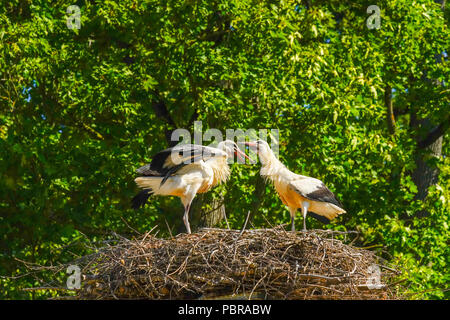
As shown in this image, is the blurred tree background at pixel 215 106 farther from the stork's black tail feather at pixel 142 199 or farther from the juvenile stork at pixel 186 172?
the stork's black tail feather at pixel 142 199

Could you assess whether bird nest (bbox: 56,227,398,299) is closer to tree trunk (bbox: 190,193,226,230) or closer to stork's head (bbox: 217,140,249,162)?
stork's head (bbox: 217,140,249,162)

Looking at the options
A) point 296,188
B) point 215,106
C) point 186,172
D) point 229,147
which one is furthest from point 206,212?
point 296,188

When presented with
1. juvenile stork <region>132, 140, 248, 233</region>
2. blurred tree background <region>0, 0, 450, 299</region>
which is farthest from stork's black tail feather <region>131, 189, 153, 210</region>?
blurred tree background <region>0, 0, 450, 299</region>

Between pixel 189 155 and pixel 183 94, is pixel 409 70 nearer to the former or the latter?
pixel 183 94

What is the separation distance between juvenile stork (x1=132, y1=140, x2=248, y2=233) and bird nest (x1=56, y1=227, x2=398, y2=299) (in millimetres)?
Result: 1731

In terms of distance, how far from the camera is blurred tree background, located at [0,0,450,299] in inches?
438

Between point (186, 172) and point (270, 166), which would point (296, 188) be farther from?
point (186, 172)

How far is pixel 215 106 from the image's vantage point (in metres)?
10.9

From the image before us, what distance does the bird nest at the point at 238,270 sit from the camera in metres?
6.16

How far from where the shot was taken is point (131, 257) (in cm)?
Answer: 650
